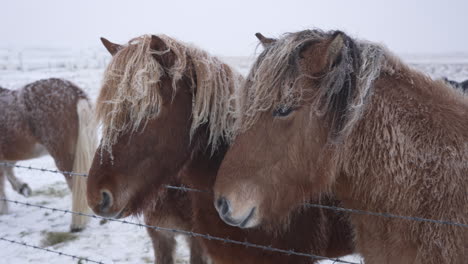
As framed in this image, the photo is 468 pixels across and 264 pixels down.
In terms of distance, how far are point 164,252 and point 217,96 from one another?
202 cm

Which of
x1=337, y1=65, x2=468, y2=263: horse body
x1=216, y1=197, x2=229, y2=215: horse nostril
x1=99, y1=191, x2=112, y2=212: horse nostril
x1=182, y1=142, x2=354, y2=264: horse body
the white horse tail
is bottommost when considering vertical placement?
the white horse tail

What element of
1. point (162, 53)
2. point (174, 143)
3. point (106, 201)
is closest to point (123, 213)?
point (106, 201)

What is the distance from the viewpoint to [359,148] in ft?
5.88

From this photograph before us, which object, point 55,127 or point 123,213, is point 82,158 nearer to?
point 55,127

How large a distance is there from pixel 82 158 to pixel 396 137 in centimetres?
500

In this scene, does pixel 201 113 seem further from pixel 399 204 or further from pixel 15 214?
pixel 15 214

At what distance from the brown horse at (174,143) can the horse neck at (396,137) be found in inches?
24.7

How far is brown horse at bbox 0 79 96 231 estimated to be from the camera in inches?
218

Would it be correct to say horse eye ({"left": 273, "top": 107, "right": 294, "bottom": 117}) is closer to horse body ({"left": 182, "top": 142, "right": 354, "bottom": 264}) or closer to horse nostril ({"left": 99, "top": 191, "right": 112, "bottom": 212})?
horse body ({"left": 182, "top": 142, "right": 354, "bottom": 264})

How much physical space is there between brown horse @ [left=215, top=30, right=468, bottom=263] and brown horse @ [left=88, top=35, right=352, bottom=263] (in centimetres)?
55

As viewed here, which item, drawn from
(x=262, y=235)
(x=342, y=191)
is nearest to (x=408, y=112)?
(x=342, y=191)

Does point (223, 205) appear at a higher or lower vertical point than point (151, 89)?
lower

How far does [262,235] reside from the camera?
7.93ft

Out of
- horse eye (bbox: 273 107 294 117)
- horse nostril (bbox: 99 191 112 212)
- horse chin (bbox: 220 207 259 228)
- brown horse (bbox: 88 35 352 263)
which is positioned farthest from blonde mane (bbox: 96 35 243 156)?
horse chin (bbox: 220 207 259 228)
